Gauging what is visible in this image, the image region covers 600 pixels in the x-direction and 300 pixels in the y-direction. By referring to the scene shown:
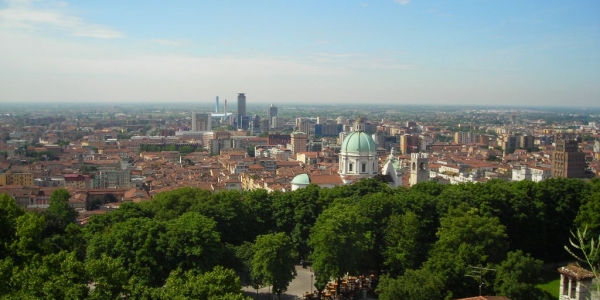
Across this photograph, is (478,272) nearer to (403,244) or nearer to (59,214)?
(403,244)

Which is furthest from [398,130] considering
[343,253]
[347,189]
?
[343,253]

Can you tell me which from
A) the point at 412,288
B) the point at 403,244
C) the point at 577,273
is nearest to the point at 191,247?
the point at 412,288

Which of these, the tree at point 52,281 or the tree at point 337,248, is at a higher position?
the tree at point 52,281

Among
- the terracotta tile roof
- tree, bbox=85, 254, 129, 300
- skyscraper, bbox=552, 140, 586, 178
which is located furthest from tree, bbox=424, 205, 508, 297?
skyscraper, bbox=552, 140, 586, 178

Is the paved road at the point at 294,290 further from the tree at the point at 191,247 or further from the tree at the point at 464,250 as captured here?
the tree at the point at 464,250

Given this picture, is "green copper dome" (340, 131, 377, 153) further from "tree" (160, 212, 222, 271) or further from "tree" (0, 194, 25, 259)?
"tree" (0, 194, 25, 259)

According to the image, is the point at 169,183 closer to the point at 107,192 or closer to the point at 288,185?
the point at 107,192

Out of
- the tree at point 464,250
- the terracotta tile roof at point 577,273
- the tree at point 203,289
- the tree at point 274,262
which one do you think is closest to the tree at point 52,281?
the tree at point 203,289
